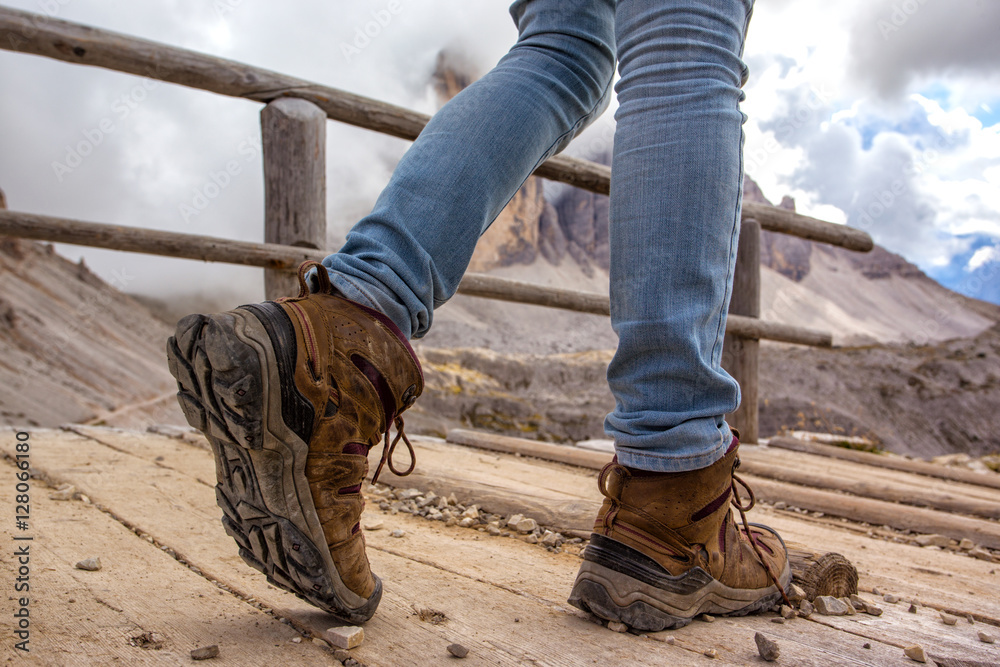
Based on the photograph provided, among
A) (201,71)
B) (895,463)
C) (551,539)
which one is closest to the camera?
(551,539)

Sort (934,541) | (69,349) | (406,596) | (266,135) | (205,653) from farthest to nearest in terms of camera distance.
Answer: (69,349)
(266,135)
(934,541)
(406,596)
(205,653)

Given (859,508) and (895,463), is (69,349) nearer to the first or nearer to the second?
(895,463)

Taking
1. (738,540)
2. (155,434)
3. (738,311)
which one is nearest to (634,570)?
(738,540)

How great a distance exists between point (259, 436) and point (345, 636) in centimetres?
21

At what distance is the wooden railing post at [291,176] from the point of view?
2.16 meters

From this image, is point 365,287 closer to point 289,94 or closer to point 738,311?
point 289,94

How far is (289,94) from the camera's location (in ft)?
7.26

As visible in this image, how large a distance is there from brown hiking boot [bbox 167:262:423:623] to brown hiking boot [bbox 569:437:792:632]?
27 centimetres

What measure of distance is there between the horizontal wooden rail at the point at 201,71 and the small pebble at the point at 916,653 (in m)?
1.65

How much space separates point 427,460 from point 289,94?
1.41m

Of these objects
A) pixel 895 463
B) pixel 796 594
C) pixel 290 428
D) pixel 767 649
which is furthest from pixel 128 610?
pixel 895 463

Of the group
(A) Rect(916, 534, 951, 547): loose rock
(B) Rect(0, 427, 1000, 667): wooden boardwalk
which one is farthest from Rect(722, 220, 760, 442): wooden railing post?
(B) Rect(0, 427, 1000, 667): wooden boardwalk

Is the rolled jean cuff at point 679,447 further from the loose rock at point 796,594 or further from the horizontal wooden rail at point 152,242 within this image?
the horizontal wooden rail at point 152,242

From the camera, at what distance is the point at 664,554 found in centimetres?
75
